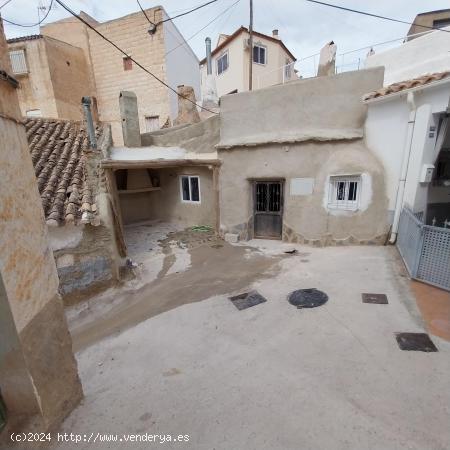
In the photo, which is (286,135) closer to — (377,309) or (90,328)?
(377,309)

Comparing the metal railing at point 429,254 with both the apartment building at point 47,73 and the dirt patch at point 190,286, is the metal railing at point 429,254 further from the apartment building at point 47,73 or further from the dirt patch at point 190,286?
→ the apartment building at point 47,73

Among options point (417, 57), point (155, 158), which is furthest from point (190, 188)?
point (417, 57)

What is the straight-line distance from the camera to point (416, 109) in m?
6.50

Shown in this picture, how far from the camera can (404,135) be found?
692cm

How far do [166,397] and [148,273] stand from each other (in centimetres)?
511

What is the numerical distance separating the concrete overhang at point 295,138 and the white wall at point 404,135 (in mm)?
505

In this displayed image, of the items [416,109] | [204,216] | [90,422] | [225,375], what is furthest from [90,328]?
[416,109]

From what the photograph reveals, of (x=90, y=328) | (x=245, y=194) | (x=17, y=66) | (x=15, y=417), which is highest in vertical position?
(x=17, y=66)

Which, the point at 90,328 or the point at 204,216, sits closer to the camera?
the point at 90,328

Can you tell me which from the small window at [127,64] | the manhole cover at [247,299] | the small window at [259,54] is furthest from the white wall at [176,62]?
the manhole cover at [247,299]

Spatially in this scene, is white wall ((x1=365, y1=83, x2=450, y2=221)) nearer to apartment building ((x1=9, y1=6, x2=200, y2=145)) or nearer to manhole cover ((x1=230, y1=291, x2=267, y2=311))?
manhole cover ((x1=230, y1=291, x2=267, y2=311))

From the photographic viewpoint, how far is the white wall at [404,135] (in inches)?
246

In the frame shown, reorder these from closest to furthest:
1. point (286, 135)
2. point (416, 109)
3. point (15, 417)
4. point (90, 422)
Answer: point (15, 417)
point (90, 422)
point (416, 109)
point (286, 135)

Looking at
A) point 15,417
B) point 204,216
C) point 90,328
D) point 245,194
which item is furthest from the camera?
point 204,216
